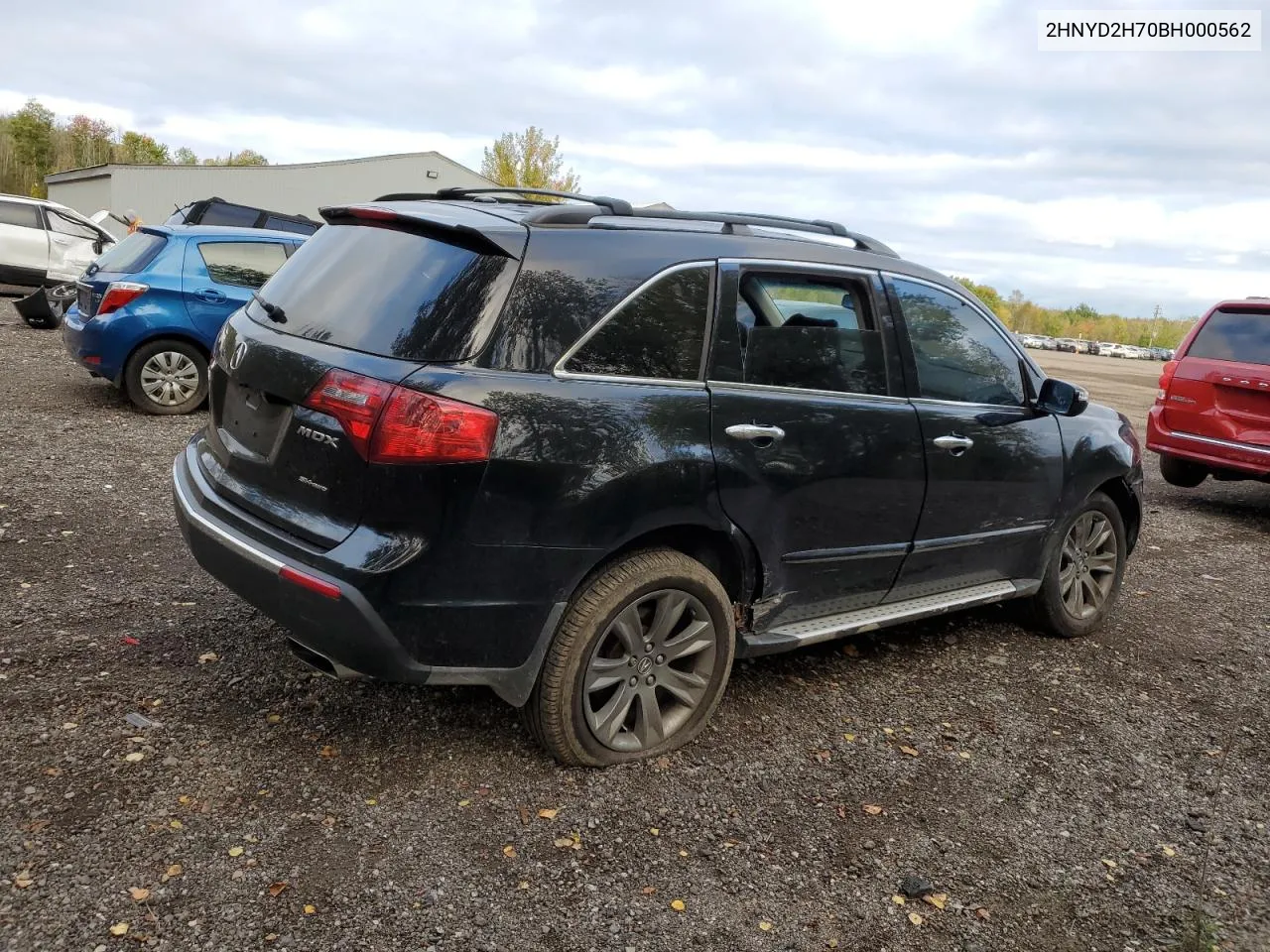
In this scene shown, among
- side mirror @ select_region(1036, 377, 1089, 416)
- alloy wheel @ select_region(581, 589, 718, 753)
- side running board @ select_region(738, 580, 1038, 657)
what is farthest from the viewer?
side mirror @ select_region(1036, 377, 1089, 416)

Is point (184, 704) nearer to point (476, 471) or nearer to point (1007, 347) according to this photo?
point (476, 471)

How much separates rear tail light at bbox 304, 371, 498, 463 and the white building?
3718 cm

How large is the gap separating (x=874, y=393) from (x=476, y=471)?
69.9 inches

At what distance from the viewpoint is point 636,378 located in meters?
3.37

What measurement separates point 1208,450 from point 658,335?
7090 mm

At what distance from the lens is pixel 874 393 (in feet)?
13.3

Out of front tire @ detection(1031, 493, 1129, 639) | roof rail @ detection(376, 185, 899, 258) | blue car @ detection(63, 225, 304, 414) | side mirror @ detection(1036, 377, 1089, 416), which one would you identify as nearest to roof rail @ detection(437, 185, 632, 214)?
roof rail @ detection(376, 185, 899, 258)

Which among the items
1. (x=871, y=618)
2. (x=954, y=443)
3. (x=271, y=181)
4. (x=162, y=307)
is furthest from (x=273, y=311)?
(x=271, y=181)

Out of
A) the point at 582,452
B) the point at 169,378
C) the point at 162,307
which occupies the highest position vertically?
the point at 582,452

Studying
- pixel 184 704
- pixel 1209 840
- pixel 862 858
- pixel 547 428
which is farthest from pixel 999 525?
pixel 184 704

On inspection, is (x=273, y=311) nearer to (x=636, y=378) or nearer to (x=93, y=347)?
(x=636, y=378)

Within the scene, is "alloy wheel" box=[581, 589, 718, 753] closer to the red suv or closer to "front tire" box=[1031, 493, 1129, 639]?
"front tire" box=[1031, 493, 1129, 639]

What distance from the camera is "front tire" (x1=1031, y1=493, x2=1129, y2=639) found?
16.8 ft

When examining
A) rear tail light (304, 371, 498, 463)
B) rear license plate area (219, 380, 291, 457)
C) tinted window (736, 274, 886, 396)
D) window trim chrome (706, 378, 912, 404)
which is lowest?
rear license plate area (219, 380, 291, 457)
